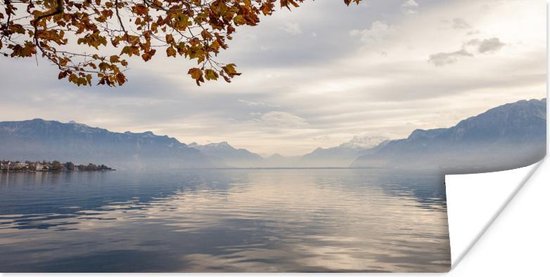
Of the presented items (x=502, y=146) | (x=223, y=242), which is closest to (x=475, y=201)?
(x=223, y=242)

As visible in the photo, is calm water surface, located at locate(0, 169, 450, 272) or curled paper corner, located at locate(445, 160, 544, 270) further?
calm water surface, located at locate(0, 169, 450, 272)

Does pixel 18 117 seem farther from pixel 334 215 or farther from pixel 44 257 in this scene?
pixel 334 215

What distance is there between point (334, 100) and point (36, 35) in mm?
7554

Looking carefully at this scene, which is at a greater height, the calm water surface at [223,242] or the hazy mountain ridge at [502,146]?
the hazy mountain ridge at [502,146]

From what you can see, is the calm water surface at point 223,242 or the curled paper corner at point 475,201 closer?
the curled paper corner at point 475,201

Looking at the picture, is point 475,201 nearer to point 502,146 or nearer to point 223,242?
point 223,242

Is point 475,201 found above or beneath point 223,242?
above

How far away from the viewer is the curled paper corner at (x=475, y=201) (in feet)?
28.0

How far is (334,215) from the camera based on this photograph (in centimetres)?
2383

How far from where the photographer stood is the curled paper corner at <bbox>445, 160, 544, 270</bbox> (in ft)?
28.0

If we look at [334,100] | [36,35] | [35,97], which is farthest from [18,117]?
[334,100]

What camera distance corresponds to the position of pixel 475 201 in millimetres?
8719

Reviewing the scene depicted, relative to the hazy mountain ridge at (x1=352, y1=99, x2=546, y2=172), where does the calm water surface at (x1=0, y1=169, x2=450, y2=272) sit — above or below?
below

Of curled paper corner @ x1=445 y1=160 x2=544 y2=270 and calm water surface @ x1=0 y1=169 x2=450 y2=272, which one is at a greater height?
curled paper corner @ x1=445 y1=160 x2=544 y2=270
